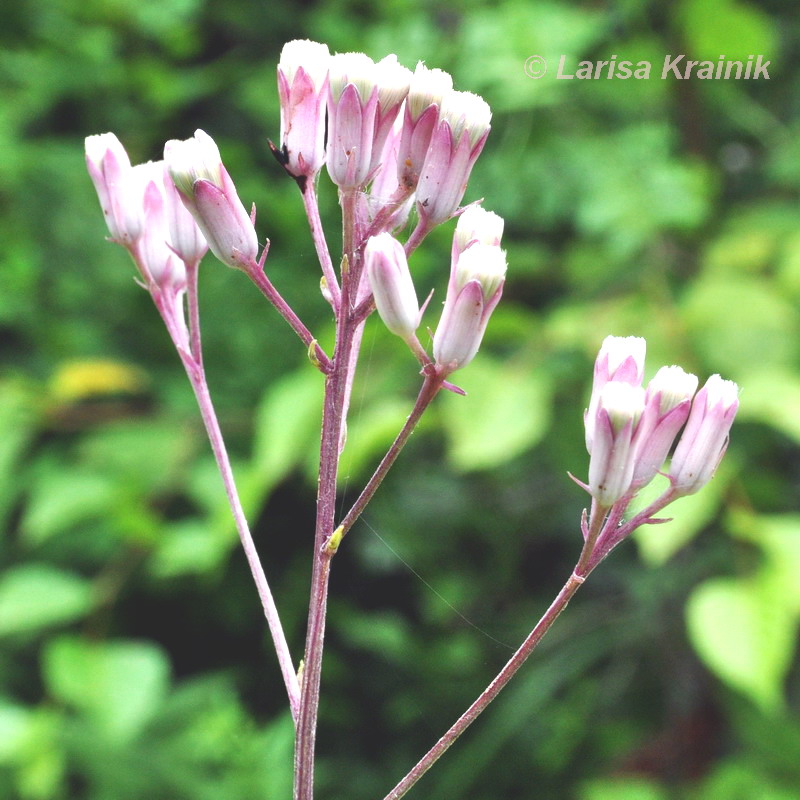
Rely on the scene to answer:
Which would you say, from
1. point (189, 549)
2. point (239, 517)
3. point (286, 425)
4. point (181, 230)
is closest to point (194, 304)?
point (181, 230)

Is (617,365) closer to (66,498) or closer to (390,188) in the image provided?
(390,188)

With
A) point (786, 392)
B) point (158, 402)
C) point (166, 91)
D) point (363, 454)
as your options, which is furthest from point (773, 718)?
point (166, 91)

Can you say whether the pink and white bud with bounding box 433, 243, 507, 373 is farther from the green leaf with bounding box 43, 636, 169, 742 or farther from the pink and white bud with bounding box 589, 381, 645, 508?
the green leaf with bounding box 43, 636, 169, 742

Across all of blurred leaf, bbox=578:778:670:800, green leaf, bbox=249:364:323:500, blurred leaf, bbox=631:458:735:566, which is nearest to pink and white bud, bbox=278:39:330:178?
blurred leaf, bbox=631:458:735:566

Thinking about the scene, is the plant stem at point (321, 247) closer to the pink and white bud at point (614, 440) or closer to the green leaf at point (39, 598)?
the pink and white bud at point (614, 440)

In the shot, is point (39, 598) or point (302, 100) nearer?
point (302, 100)

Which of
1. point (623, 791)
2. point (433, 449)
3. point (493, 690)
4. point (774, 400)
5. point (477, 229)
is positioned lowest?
point (623, 791)
